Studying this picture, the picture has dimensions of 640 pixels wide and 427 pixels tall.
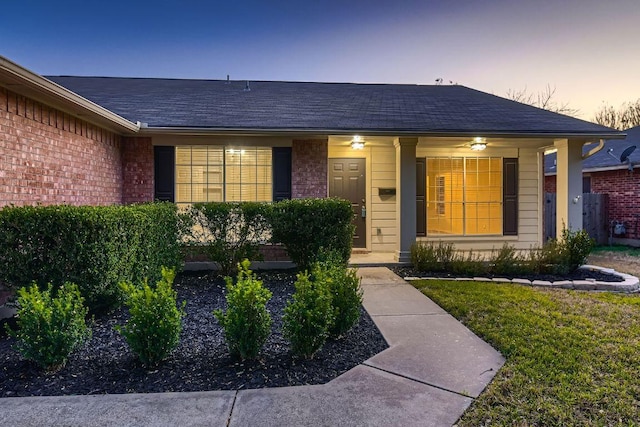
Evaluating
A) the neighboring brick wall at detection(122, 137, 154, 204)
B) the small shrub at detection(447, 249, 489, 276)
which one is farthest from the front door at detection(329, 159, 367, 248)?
the neighboring brick wall at detection(122, 137, 154, 204)

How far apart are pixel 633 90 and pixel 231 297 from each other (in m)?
26.6

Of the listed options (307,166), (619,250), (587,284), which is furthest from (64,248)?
(619,250)

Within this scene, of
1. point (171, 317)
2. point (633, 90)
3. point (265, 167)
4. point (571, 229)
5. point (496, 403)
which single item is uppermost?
point (633, 90)

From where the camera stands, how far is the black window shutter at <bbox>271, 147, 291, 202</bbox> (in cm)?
759

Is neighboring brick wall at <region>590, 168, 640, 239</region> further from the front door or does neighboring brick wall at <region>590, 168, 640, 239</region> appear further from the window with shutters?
the window with shutters

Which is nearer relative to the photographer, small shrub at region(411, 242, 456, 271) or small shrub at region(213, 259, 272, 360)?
small shrub at region(213, 259, 272, 360)

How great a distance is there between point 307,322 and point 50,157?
13.8 ft

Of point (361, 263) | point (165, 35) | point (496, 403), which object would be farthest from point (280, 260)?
point (165, 35)

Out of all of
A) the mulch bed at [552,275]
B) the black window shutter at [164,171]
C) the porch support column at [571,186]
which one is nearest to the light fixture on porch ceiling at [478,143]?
the porch support column at [571,186]

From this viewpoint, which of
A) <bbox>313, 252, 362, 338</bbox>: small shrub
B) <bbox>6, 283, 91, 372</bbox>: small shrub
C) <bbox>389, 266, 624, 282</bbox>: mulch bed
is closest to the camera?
<bbox>6, 283, 91, 372</bbox>: small shrub

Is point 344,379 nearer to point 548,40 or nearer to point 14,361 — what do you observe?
point 14,361

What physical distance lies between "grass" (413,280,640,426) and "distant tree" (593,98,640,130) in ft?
77.1

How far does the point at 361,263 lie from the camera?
7637 mm

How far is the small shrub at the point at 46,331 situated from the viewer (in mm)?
2926
